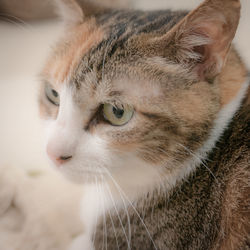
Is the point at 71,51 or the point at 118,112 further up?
the point at 71,51

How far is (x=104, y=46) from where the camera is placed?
0.78m

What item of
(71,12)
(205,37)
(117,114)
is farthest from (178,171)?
(71,12)

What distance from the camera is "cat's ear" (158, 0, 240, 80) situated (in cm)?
65

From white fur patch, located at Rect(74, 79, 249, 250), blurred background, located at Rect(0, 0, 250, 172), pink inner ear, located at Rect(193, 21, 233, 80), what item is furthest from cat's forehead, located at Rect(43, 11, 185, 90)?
blurred background, located at Rect(0, 0, 250, 172)

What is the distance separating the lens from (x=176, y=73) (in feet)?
2.48

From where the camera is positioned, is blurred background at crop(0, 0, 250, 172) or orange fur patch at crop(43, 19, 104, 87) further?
blurred background at crop(0, 0, 250, 172)

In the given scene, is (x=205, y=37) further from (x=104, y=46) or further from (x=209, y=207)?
(x=209, y=207)

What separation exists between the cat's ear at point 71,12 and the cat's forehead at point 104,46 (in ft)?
0.09

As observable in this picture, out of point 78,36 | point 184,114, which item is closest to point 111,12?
point 78,36

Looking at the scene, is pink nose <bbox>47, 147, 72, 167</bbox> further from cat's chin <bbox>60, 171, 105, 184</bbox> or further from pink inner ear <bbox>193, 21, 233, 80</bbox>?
pink inner ear <bbox>193, 21, 233, 80</bbox>

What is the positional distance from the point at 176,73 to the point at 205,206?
0.34 meters

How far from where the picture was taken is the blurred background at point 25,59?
130 cm

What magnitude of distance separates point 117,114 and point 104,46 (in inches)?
6.8

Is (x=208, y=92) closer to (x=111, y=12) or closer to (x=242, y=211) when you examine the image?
(x=242, y=211)
